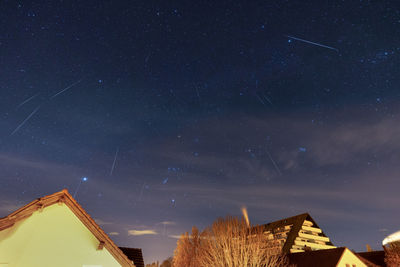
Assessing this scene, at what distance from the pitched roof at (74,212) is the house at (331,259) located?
2697 cm

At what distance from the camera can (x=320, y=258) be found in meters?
28.9

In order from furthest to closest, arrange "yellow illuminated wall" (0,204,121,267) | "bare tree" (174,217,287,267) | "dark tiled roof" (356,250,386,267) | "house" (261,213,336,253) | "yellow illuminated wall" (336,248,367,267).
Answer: "house" (261,213,336,253) → "dark tiled roof" (356,250,386,267) → "yellow illuminated wall" (336,248,367,267) → "bare tree" (174,217,287,267) → "yellow illuminated wall" (0,204,121,267)

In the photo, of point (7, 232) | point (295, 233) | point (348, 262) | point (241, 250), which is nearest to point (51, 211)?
point (7, 232)

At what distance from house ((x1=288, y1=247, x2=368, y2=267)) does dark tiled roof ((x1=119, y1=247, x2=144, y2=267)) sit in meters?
22.4

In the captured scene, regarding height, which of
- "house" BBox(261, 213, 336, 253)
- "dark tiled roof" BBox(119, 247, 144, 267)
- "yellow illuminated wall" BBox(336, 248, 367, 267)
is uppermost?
"house" BBox(261, 213, 336, 253)

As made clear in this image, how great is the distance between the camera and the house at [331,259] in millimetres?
27688

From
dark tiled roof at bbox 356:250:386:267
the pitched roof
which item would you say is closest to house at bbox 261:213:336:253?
dark tiled roof at bbox 356:250:386:267

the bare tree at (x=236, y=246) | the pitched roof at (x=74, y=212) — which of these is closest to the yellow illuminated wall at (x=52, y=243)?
the pitched roof at (x=74, y=212)

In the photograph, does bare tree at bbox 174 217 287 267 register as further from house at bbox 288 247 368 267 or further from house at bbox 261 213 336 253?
house at bbox 261 213 336 253

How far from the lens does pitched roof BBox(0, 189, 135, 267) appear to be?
947 cm

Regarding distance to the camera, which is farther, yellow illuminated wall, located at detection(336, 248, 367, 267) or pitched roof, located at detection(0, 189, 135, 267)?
yellow illuminated wall, located at detection(336, 248, 367, 267)

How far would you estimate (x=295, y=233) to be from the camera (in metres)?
48.7

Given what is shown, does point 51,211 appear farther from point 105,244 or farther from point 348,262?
point 348,262

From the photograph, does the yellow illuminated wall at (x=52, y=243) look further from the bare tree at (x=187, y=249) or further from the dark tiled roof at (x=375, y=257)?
the dark tiled roof at (x=375, y=257)
